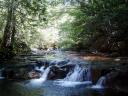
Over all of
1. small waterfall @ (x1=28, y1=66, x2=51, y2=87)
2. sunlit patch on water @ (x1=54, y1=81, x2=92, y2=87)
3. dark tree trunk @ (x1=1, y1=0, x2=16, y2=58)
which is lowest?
sunlit patch on water @ (x1=54, y1=81, x2=92, y2=87)

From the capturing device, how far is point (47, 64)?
18.5 m

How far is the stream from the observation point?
1335 centimetres

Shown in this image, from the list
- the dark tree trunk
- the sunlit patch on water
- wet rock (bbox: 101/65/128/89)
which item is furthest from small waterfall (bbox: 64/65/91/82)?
the dark tree trunk

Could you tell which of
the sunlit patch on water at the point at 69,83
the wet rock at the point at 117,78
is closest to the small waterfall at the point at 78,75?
the sunlit patch on water at the point at 69,83

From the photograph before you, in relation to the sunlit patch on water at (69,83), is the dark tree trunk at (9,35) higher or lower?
higher

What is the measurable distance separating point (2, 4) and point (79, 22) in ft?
29.4

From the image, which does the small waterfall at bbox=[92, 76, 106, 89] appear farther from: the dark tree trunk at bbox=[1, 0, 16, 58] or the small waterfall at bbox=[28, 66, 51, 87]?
the dark tree trunk at bbox=[1, 0, 16, 58]

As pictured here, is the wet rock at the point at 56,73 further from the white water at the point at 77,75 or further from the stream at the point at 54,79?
the white water at the point at 77,75

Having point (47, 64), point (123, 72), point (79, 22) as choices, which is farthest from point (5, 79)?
point (79, 22)

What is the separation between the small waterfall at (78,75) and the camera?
16172 millimetres

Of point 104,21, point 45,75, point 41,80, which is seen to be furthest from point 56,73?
point 104,21

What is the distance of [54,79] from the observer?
16812 mm

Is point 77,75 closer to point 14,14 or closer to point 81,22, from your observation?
point 14,14

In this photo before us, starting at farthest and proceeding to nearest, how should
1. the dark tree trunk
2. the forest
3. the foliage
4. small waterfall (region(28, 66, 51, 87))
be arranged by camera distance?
the dark tree trunk → the foliage → small waterfall (region(28, 66, 51, 87)) → the forest
